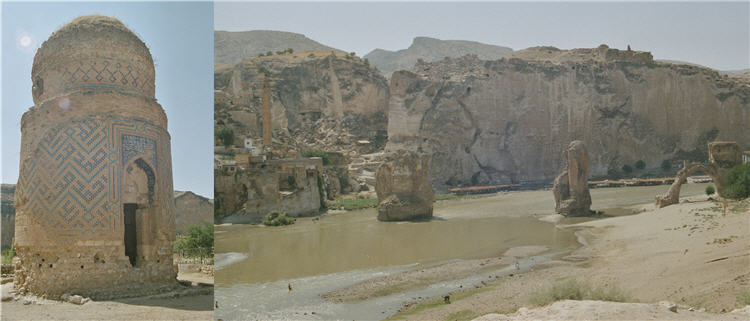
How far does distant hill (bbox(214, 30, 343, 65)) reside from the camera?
361ft

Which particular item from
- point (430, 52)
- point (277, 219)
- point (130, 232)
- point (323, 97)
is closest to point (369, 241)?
point (277, 219)

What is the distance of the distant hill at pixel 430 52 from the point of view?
452ft

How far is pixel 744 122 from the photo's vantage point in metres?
44.4

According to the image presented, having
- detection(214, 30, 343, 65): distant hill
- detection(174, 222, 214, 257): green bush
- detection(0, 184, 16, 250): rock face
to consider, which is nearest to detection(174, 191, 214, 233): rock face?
detection(0, 184, 16, 250): rock face

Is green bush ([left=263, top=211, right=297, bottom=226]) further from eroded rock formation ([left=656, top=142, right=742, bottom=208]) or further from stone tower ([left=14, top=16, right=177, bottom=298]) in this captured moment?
eroded rock formation ([left=656, top=142, right=742, bottom=208])

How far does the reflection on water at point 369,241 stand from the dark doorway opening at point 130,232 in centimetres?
255

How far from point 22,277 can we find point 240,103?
3765 centimetres

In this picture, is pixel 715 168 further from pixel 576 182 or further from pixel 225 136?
pixel 225 136

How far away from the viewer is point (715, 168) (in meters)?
19.0

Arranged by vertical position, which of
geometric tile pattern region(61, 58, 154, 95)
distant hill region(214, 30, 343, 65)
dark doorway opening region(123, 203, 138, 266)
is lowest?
dark doorway opening region(123, 203, 138, 266)

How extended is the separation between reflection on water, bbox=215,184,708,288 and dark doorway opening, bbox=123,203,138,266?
8.38 ft

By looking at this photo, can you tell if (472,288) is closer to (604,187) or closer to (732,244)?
(732,244)

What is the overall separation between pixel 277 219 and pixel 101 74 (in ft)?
50.2

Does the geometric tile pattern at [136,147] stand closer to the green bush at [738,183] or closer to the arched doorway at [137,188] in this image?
the arched doorway at [137,188]
